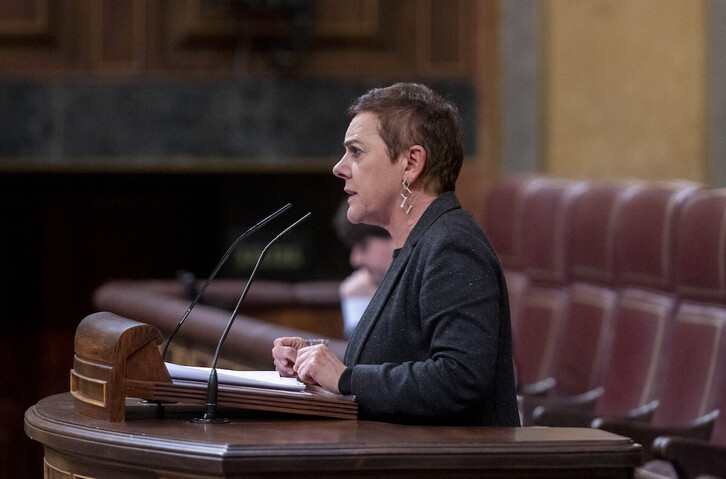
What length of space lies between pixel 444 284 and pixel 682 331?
1993 mm

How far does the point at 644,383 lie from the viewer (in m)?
3.53

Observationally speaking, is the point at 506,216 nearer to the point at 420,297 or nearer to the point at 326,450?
the point at 420,297

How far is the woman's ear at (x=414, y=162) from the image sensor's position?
1693 millimetres

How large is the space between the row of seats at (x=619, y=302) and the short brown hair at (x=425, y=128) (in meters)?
1.42

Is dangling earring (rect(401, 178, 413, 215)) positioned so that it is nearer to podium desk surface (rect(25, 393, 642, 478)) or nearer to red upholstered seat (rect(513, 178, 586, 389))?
podium desk surface (rect(25, 393, 642, 478))

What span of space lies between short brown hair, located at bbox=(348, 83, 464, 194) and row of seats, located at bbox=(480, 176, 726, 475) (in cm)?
142

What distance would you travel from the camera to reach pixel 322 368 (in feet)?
5.37

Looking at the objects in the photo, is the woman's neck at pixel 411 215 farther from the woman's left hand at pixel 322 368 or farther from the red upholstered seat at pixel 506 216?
the red upholstered seat at pixel 506 216

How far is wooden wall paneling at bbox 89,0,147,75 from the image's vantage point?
5129mm

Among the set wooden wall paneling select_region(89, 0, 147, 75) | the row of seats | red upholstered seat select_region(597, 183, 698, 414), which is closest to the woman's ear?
the row of seats

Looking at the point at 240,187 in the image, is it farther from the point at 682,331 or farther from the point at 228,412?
the point at 228,412

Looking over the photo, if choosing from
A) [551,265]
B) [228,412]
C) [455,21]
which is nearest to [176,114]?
[455,21]

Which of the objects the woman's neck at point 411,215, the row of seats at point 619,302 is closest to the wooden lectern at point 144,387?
the woman's neck at point 411,215

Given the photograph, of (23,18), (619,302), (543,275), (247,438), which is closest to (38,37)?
(23,18)
